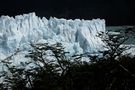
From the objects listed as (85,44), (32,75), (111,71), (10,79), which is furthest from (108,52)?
(85,44)

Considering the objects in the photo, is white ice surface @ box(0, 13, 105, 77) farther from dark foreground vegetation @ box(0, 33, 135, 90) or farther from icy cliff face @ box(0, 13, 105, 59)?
dark foreground vegetation @ box(0, 33, 135, 90)

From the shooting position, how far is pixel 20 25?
151ft

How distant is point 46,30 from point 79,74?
36.9 meters

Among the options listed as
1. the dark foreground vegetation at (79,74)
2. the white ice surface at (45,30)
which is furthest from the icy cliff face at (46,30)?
the dark foreground vegetation at (79,74)

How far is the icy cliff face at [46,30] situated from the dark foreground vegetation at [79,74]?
34085mm

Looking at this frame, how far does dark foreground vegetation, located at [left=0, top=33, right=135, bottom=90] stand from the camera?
2107mm

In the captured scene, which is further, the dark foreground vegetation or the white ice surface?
the white ice surface

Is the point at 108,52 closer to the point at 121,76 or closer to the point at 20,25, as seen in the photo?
the point at 121,76

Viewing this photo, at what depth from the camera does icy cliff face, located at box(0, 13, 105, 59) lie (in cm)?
3903

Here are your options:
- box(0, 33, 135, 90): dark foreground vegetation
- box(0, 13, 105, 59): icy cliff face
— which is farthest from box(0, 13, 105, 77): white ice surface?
box(0, 33, 135, 90): dark foreground vegetation

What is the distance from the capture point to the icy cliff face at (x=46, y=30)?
39031 mm

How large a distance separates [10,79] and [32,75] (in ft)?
0.72

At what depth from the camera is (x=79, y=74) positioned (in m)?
2.19

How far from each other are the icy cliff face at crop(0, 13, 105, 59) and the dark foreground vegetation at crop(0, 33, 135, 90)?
34085 mm
